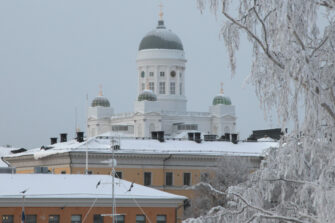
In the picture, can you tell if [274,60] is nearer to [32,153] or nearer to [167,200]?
[167,200]

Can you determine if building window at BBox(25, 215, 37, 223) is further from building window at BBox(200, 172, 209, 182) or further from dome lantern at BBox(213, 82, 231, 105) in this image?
dome lantern at BBox(213, 82, 231, 105)

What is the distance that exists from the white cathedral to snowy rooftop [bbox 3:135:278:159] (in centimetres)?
2832

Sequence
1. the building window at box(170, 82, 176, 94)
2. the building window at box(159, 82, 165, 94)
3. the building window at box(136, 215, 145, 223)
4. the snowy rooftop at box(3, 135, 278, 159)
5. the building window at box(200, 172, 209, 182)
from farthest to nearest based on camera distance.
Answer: the building window at box(170, 82, 176, 94)
the building window at box(159, 82, 165, 94)
the snowy rooftop at box(3, 135, 278, 159)
the building window at box(200, 172, 209, 182)
the building window at box(136, 215, 145, 223)

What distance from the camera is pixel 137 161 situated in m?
90.3

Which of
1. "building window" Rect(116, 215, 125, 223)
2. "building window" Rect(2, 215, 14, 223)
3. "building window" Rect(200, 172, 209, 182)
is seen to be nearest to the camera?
"building window" Rect(2, 215, 14, 223)

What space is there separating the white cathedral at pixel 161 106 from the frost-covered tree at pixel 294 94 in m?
106

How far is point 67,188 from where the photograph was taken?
170ft

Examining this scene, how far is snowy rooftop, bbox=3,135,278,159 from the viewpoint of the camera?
90125 millimetres

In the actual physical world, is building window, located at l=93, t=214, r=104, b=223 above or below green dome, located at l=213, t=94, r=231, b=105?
below

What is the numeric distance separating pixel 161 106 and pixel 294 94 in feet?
427

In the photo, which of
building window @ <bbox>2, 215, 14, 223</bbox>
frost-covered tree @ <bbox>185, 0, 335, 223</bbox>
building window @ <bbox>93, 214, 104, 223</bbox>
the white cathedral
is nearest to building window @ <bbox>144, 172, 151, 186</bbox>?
the white cathedral

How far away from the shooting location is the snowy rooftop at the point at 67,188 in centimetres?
5019

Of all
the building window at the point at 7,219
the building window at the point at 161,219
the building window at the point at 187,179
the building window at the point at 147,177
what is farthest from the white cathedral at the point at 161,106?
the building window at the point at 7,219

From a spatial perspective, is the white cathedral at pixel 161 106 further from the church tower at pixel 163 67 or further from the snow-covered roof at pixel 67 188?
the snow-covered roof at pixel 67 188
